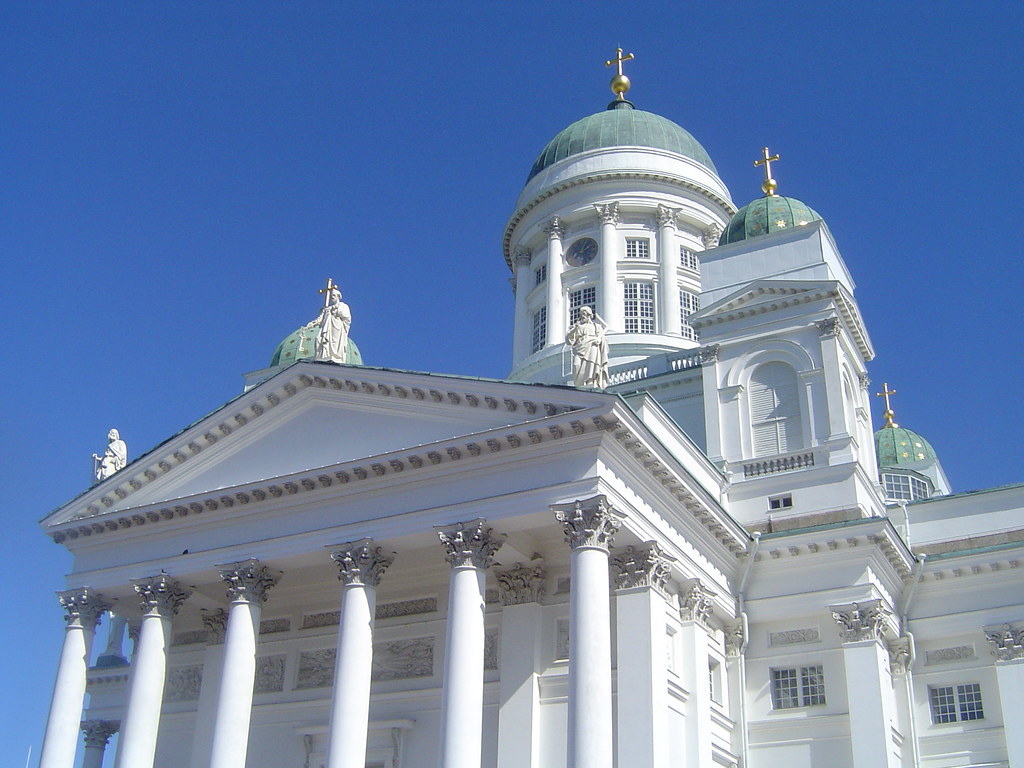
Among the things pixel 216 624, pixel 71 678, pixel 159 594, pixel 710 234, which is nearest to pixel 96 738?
pixel 216 624

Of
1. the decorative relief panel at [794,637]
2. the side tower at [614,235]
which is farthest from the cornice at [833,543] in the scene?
the side tower at [614,235]

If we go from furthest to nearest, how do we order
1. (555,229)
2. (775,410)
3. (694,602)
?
(555,229)
(775,410)
(694,602)

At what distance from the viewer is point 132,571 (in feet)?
80.7

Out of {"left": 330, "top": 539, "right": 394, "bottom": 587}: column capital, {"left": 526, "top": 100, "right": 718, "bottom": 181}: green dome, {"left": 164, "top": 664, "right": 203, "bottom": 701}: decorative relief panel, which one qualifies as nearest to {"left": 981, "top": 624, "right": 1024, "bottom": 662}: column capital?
{"left": 330, "top": 539, "right": 394, "bottom": 587}: column capital

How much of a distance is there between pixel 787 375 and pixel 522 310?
45.2 ft

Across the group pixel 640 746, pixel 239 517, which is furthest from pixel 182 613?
pixel 640 746

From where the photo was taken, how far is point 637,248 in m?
38.9

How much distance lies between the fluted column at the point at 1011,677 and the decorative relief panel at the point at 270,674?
15.3 meters

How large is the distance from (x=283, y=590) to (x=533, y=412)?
859cm

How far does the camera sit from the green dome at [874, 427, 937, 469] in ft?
138

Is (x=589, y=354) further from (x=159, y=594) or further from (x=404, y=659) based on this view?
(x=159, y=594)

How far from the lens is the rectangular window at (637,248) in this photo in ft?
127

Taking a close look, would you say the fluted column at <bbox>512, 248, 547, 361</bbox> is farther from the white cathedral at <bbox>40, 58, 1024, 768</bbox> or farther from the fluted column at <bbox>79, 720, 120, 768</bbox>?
the fluted column at <bbox>79, 720, 120, 768</bbox>

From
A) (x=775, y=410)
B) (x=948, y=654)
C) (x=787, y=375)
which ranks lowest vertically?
(x=948, y=654)
